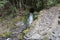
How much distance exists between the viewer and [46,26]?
1001cm

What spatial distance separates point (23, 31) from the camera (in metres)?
10.0

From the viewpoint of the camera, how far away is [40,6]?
12.5 meters

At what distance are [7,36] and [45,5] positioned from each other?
393 cm

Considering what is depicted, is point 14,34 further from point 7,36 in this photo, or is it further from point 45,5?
point 45,5

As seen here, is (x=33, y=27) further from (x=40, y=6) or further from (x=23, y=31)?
(x=40, y=6)

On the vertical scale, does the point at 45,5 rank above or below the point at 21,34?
above

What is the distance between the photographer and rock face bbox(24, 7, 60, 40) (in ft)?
29.9

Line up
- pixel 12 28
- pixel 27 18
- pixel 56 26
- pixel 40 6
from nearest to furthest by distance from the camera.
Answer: pixel 56 26 → pixel 12 28 → pixel 27 18 → pixel 40 6

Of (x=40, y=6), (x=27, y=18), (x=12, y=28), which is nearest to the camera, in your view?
(x=12, y=28)

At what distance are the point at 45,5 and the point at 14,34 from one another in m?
3.54

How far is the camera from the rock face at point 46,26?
9.10m

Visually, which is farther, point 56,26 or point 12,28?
point 12,28

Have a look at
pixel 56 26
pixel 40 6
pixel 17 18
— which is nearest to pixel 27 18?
pixel 17 18

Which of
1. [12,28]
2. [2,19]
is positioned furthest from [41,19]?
[2,19]
